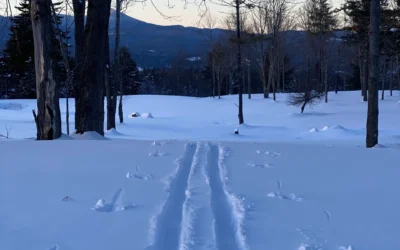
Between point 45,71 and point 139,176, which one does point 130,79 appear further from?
point 139,176

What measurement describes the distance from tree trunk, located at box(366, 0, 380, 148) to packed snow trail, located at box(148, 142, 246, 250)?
6.61m

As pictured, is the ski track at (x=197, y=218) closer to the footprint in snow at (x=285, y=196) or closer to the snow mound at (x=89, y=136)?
the footprint in snow at (x=285, y=196)

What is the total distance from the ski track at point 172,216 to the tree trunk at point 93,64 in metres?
3.95

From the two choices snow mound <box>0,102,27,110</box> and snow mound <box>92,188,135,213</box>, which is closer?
snow mound <box>92,188,135,213</box>

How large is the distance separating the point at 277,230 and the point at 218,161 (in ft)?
8.67

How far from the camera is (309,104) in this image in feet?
94.8

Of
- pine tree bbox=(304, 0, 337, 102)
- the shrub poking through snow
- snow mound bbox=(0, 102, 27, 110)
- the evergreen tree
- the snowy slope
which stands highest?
pine tree bbox=(304, 0, 337, 102)

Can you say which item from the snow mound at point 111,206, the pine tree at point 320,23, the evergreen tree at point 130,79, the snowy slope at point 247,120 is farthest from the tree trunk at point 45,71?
the evergreen tree at point 130,79

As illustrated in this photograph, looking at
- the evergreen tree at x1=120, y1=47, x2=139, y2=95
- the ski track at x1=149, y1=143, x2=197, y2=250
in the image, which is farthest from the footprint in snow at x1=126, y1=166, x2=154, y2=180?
the evergreen tree at x1=120, y1=47, x2=139, y2=95

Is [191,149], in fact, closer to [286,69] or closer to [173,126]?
[173,126]

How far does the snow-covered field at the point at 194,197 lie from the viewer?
2.80 m

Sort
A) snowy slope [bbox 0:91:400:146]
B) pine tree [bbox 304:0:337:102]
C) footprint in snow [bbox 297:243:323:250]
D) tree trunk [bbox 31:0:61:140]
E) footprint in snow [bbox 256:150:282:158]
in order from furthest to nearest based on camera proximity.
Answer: pine tree [bbox 304:0:337:102]
snowy slope [bbox 0:91:400:146]
tree trunk [bbox 31:0:61:140]
footprint in snow [bbox 256:150:282:158]
footprint in snow [bbox 297:243:323:250]

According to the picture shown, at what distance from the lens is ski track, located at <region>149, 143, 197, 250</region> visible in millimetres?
2760

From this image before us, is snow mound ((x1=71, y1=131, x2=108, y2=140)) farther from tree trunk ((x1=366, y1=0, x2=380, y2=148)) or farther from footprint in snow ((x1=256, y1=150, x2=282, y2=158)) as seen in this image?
tree trunk ((x1=366, y1=0, x2=380, y2=148))
